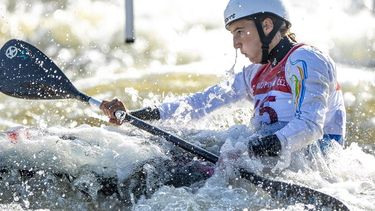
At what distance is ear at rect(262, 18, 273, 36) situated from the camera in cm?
570

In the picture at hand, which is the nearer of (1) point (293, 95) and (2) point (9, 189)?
(2) point (9, 189)

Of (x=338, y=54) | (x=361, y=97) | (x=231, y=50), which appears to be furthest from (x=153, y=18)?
(x=361, y=97)

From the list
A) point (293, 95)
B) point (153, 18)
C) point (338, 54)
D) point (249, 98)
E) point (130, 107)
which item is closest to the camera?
point (293, 95)

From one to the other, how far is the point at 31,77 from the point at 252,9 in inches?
69.9

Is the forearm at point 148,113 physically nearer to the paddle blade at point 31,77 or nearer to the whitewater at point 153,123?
the whitewater at point 153,123

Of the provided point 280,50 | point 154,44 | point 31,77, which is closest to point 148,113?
point 31,77

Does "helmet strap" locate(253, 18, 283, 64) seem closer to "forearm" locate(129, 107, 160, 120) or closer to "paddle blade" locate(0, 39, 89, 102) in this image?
"forearm" locate(129, 107, 160, 120)

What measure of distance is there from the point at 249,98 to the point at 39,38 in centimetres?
664

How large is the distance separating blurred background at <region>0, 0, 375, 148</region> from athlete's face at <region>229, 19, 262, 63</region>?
4.66m

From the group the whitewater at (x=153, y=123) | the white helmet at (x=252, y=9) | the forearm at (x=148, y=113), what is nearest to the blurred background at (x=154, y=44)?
the whitewater at (x=153, y=123)

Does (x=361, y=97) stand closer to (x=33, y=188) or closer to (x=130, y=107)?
(x=130, y=107)

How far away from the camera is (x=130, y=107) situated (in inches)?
400

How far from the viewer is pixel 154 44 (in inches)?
496

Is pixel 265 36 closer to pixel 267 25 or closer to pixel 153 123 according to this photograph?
pixel 267 25
